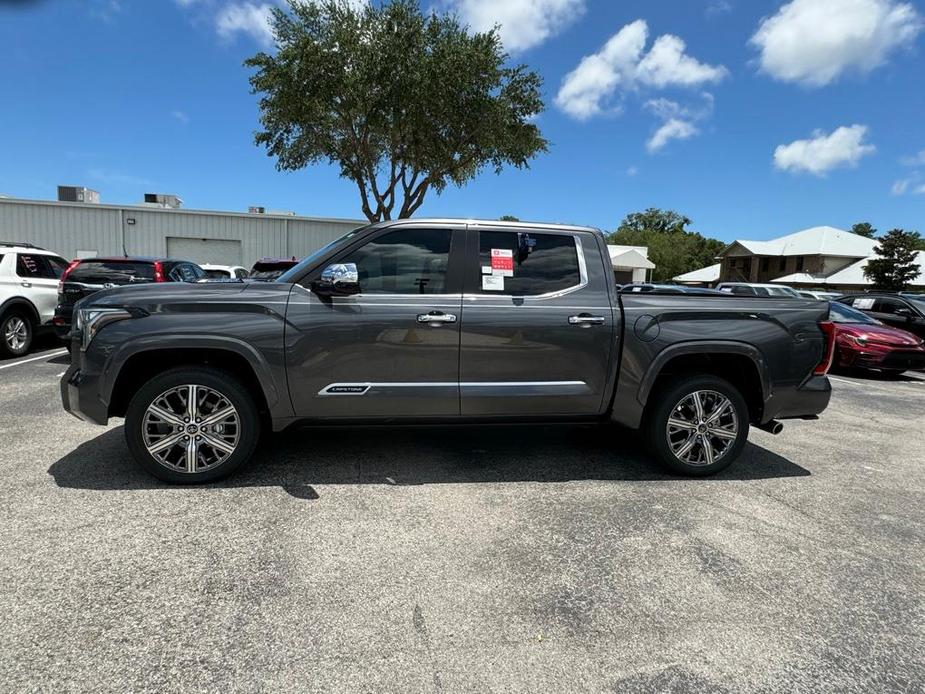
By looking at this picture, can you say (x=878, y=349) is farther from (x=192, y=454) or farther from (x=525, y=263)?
(x=192, y=454)

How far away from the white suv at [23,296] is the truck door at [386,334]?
7963 mm

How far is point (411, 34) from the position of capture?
1945cm

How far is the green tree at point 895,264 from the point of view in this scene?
40.6 metres

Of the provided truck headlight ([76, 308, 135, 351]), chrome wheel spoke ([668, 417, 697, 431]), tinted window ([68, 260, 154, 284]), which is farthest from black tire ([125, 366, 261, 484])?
tinted window ([68, 260, 154, 284])

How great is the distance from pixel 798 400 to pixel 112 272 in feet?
30.9

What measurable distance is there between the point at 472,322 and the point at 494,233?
0.71 meters

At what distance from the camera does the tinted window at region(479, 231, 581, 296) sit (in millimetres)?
4129

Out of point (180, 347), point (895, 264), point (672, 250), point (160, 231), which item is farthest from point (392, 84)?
point (672, 250)

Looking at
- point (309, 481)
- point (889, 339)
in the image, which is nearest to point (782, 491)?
point (309, 481)

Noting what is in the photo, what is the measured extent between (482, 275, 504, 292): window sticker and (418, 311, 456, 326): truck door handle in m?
0.34

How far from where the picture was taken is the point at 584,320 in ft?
13.5

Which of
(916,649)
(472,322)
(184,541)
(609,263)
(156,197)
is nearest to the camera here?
(916,649)

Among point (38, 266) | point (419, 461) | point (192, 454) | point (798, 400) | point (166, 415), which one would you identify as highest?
point (38, 266)

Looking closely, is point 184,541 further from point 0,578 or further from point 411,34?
point 411,34
